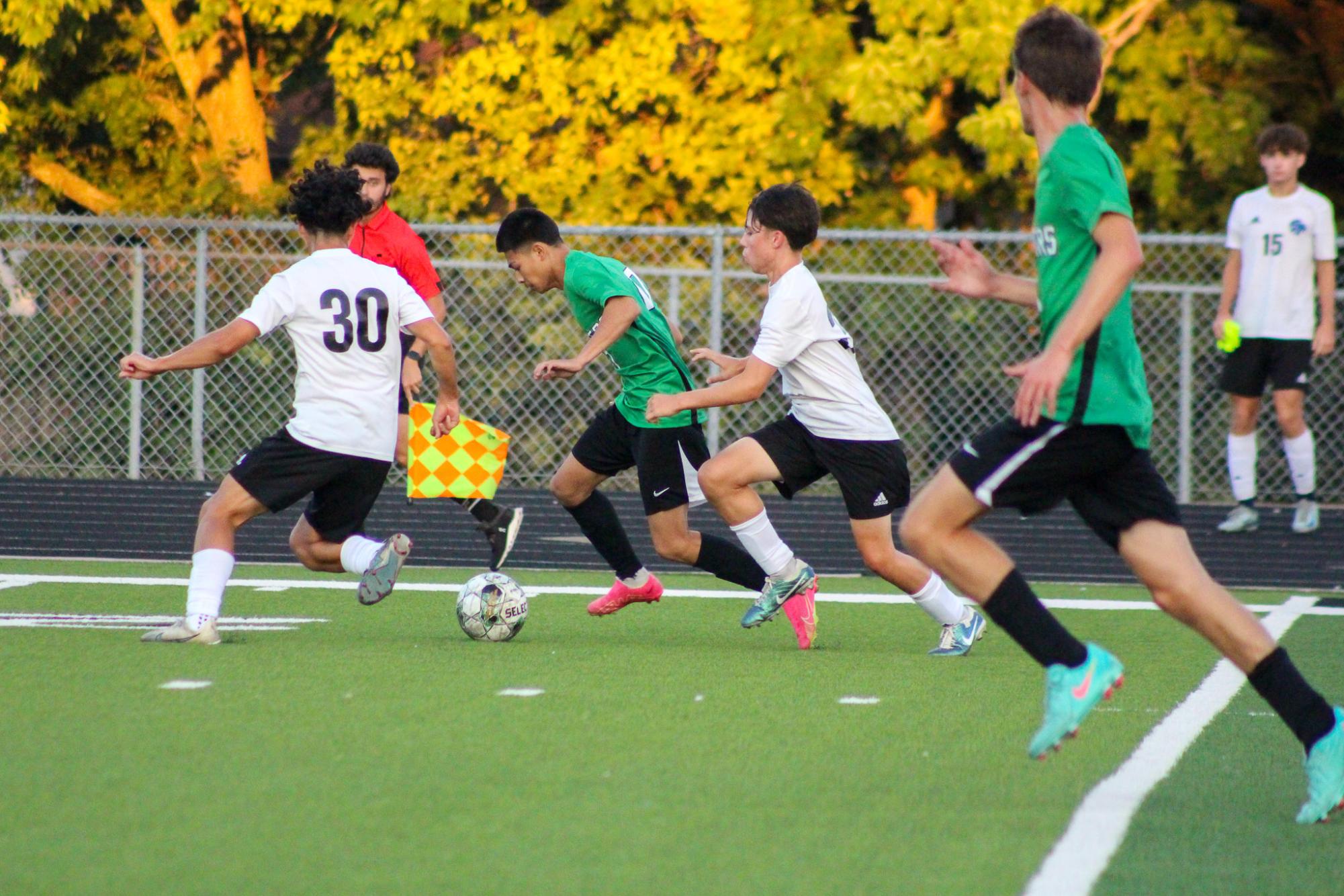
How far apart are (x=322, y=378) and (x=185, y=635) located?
1123mm

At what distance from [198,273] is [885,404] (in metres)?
5.30

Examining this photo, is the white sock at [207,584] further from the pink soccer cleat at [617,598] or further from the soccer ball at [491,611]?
the pink soccer cleat at [617,598]

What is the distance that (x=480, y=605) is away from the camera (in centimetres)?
701

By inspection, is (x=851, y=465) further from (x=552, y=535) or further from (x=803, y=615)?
(x=552, y=535)

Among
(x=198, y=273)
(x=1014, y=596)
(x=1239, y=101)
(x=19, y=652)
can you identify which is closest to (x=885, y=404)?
(x=1239, y=101)

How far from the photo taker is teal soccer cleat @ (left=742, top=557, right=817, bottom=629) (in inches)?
276

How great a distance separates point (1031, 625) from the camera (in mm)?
4266

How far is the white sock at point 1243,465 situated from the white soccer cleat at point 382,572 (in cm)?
606

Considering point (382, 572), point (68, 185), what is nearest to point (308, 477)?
point (382, 572)

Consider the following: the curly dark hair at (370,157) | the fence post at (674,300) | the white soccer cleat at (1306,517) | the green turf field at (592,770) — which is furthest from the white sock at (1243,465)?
the curly dark hair at (370,157)

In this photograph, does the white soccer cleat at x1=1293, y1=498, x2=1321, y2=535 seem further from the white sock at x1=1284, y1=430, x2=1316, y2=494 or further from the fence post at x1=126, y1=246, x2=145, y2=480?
the fence post at x1=126, y1=246, x2=145, y2=480

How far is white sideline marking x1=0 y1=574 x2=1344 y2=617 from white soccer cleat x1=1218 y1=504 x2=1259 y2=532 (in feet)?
5.56

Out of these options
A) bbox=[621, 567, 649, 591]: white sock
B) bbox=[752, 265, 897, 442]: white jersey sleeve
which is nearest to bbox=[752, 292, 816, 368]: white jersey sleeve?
bbox=[752, 265, 897, 442]: white jersey sleeve

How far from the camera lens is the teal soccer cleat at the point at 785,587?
23.0ft
